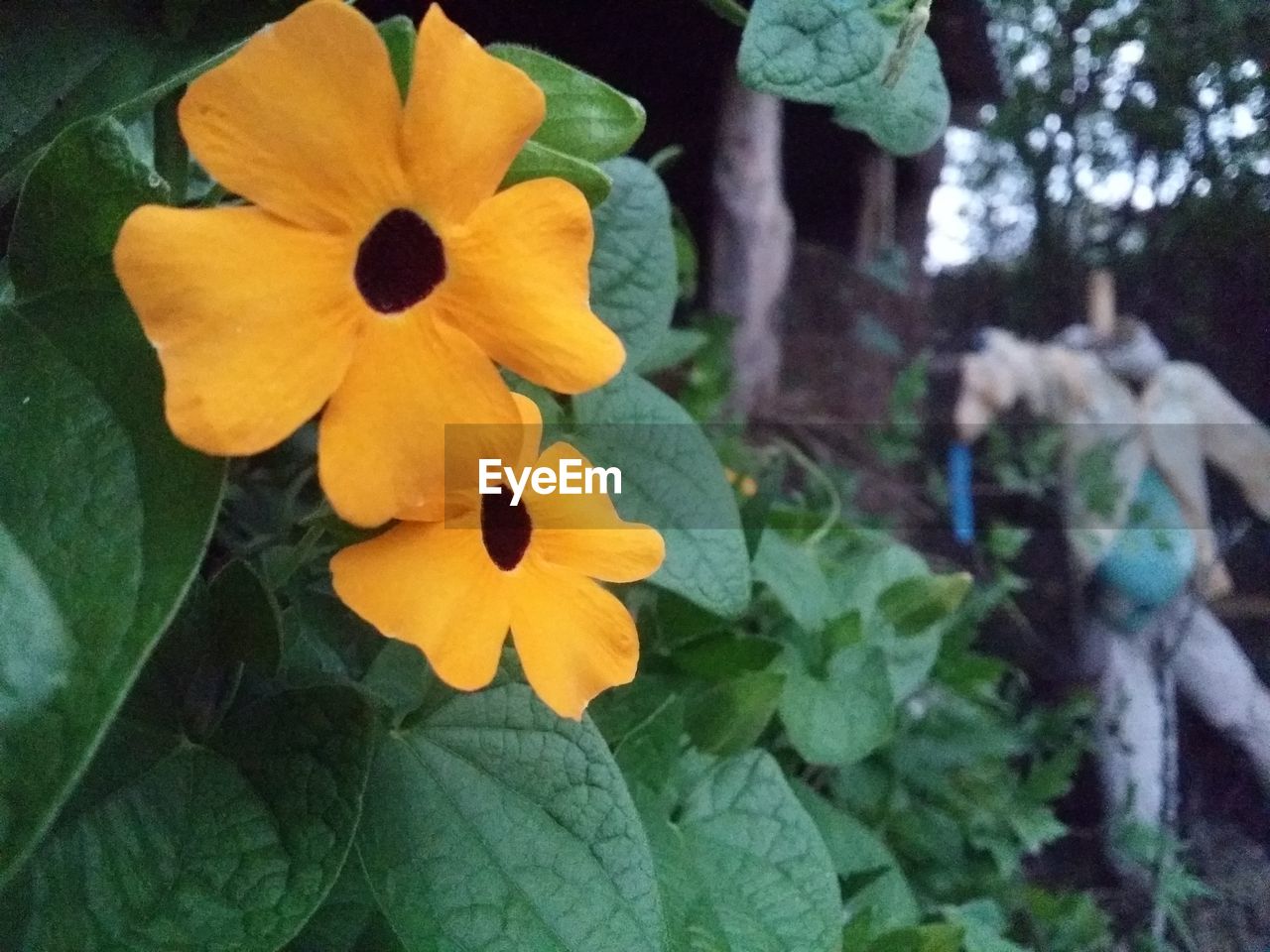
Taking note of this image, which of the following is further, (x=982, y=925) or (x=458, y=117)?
(x=982, y=925)

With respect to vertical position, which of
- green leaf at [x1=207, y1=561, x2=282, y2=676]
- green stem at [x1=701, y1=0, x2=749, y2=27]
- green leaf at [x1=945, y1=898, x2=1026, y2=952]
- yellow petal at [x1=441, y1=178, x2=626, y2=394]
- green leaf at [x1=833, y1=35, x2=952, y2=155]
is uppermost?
green stem at [x1=701, y1=0, x2=749, y2=27]

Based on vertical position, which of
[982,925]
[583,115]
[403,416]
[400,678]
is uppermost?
[583,115]

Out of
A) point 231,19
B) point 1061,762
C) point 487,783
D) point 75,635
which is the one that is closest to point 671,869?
point 487,783

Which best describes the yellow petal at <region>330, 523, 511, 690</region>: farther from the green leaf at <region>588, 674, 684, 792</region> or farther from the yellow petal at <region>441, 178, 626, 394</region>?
the green leaf at <region>588, 674, 684, 792</region>

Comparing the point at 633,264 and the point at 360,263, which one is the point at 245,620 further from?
the point at 633,264

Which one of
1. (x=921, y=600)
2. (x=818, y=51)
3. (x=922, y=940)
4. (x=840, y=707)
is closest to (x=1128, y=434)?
(x=921, y=600)

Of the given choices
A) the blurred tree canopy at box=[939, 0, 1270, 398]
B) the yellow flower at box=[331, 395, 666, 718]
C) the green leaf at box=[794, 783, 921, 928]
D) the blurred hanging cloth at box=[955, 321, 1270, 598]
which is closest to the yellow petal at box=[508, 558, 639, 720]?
the yellow flower at box=[331, 395, 666, 718]
